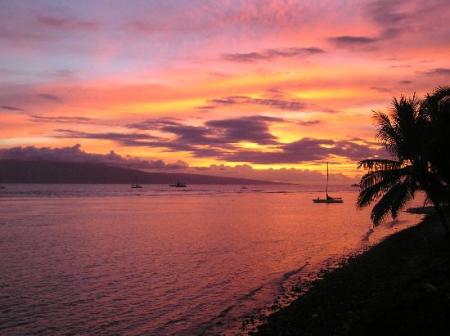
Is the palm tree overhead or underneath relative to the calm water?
overhead

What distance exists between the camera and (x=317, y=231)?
47.8 m

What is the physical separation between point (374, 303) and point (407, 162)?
42.2 ft

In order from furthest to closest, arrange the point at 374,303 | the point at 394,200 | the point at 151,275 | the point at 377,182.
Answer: the point at 377,182
the point at 151,275
the point at 394,200
the point at 374,303

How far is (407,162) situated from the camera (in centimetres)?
2519

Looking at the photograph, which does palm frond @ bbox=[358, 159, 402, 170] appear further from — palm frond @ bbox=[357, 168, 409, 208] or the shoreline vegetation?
the shoreline vegetation

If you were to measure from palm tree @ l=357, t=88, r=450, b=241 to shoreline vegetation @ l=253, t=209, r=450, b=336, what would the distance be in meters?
3.29

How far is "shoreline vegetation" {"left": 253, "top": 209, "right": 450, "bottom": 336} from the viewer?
1089 centimetres

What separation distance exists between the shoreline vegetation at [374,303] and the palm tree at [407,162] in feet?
10.8

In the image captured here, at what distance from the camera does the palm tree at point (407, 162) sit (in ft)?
75.2

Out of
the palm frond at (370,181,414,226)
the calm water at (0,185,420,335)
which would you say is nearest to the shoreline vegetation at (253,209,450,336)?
the calm water at (0,185,420,335)

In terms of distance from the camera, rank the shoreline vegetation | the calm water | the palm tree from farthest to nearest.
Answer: the palm tree
the calm water
the shoreline vegetation

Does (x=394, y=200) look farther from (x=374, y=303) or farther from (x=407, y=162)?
(x=374, y=303)

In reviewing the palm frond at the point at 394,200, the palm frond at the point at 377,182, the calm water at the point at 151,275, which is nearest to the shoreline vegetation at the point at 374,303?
the calm water at the point at 151,275

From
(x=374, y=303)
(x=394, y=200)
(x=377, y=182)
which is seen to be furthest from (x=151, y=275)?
(x=394, y=200)
